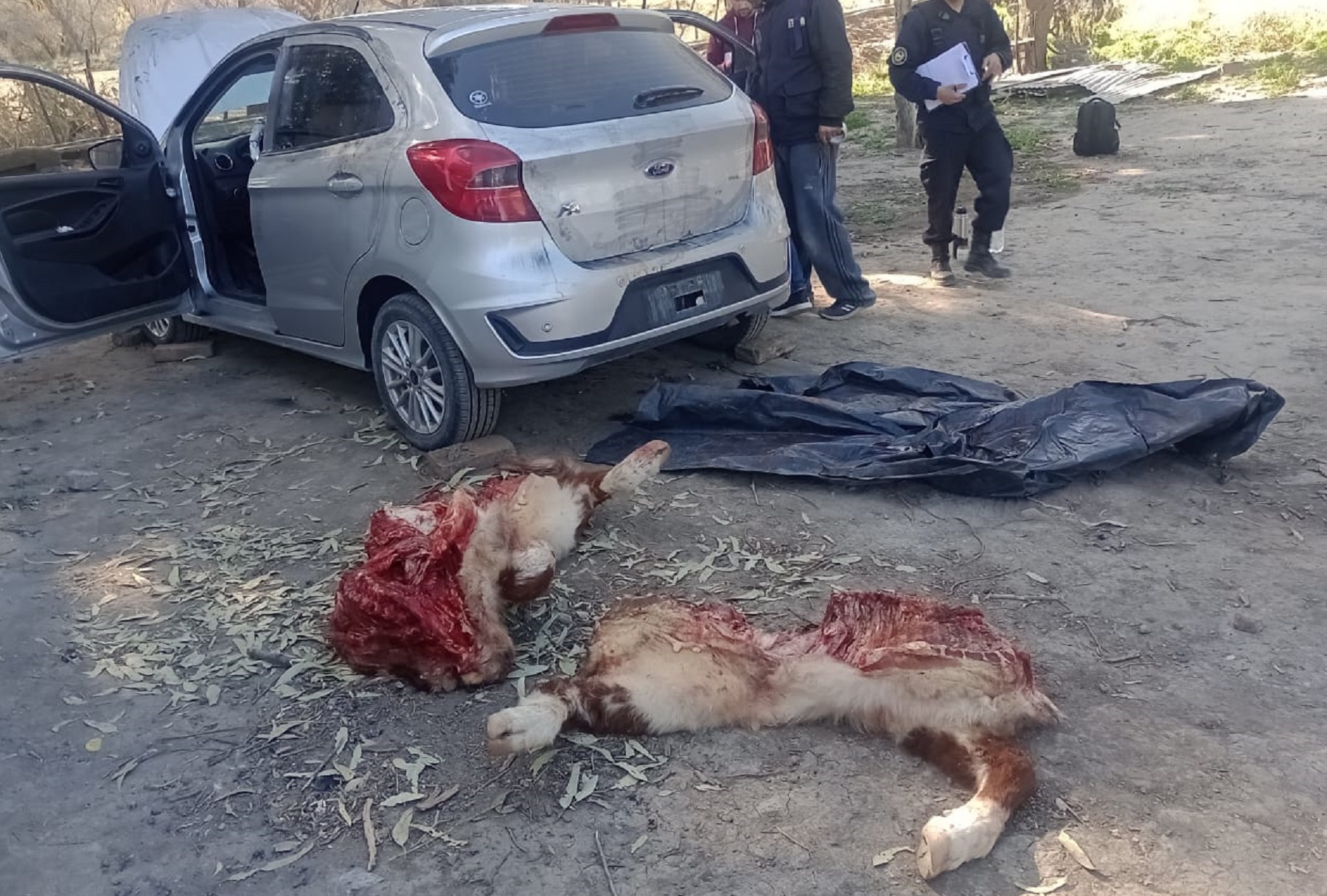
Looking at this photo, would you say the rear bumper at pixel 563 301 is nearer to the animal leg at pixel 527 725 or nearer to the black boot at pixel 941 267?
the animal leg at pixel 527 725

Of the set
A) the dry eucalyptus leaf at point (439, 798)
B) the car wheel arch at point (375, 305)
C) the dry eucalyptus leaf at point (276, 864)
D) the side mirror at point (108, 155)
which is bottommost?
the dry eucalyptus leaf at point (439, 798)

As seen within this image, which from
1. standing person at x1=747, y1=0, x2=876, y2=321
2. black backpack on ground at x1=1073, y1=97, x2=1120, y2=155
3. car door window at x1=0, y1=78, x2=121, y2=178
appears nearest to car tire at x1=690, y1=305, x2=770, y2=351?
standing person at x1=747, y1=0, x2=876, y2=321

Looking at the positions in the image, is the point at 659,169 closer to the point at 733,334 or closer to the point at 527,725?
the point at 733,334

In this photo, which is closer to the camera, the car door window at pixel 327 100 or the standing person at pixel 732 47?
the car door window at pixel 327 100

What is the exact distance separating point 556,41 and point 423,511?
2.31m

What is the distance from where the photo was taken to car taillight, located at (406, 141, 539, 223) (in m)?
4.51

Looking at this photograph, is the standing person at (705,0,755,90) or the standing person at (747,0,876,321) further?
the standing person at (705,0,755,90)

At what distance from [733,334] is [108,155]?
143 inches

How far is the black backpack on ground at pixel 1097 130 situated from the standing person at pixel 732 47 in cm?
583

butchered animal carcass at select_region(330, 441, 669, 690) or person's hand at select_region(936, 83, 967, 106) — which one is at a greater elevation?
person's hand at select_region(936, 83, 967, 106)

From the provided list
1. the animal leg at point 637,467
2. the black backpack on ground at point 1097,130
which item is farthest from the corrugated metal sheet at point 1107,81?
the animal leg at point 637,467

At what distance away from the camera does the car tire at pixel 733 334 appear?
6.12 metres

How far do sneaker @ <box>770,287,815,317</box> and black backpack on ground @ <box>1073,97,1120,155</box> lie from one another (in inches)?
264

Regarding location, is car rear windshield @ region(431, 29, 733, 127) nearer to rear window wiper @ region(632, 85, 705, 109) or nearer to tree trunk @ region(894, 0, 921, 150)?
rear window wiper @ region(632, 85, 705, 109)
